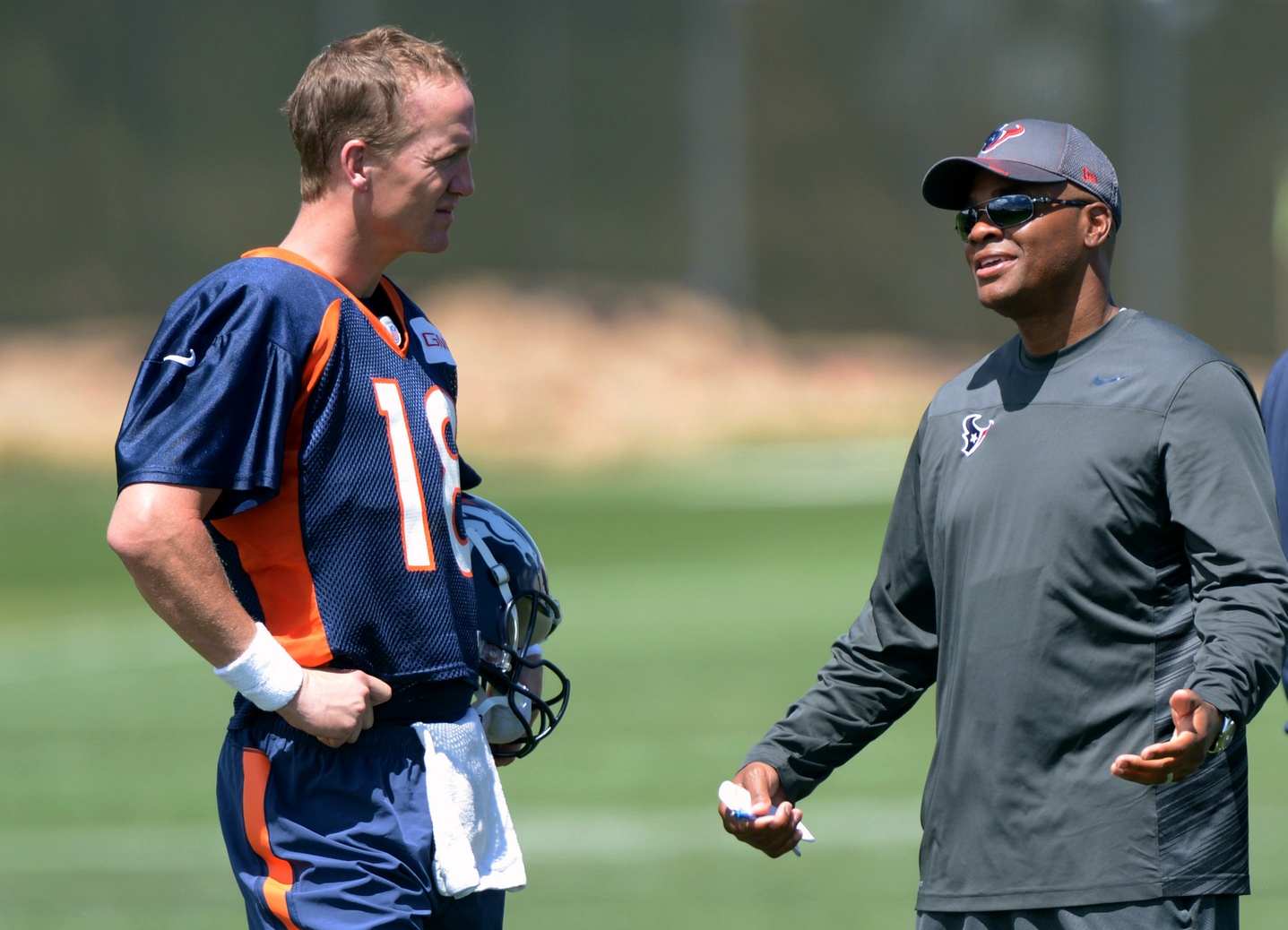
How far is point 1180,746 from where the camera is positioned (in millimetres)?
2988

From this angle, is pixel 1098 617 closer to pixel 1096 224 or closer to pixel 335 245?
pixel 1096 224

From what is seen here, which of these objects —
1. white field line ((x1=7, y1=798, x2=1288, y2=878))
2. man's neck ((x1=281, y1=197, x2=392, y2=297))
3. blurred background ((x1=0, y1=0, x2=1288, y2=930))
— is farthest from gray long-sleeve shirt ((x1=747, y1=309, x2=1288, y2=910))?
blurred background ((x1=0, y1=0, x2=1288, y2=930))

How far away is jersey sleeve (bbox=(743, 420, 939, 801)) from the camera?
149 inches

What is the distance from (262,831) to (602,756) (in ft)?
23.8

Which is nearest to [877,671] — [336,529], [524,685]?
[524,685]

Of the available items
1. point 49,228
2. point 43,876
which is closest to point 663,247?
point 49,228

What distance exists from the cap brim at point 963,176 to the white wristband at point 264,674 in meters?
1.50

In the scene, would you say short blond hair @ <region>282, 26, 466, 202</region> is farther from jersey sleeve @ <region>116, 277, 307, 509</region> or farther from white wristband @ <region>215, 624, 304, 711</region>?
white wristband @ <region>215, 624, 304, 711</region>

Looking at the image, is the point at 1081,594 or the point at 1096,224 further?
the point at 1096,224

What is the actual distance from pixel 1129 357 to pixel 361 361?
1.43 meters

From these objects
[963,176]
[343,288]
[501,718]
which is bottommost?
[501,718]

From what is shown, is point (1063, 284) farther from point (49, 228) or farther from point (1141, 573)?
point (49, 228)

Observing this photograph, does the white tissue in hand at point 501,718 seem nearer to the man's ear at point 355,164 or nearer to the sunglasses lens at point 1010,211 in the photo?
the man's ear at point 355,164

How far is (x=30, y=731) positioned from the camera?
11.7 meters
